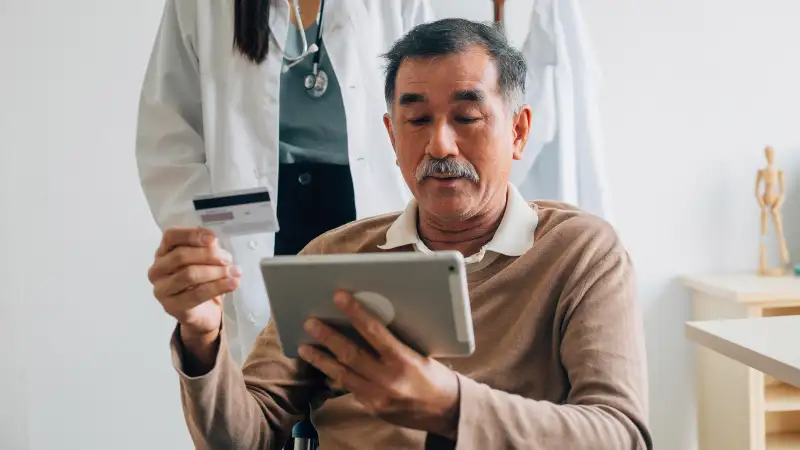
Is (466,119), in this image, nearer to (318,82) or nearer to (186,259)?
(186,259)

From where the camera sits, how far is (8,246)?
2.10 metres

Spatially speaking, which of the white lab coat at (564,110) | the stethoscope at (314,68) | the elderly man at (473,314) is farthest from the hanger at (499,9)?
the elderly man at (473,314)

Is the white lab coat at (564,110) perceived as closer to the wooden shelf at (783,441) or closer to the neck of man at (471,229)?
the neck of man at (471,229)

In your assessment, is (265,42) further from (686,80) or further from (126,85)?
(686,80)

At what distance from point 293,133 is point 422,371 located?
0.95m

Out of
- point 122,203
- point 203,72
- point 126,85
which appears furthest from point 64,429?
point 203,72

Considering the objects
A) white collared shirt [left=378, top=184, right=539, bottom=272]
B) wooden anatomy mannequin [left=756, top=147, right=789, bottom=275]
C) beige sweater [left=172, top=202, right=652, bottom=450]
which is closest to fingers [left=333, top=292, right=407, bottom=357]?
beige sweater [left=172, top=202, right=652, bottom=450]

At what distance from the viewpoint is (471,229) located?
44.8 inches

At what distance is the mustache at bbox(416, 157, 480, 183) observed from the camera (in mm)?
1052

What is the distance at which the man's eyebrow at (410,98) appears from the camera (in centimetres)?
107

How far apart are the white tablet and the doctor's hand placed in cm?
1

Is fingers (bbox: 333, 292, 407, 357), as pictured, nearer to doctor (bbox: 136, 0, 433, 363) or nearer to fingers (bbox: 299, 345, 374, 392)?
fingers (bbox: 299, 345, 374, 392)

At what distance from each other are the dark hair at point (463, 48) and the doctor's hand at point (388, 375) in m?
0.51

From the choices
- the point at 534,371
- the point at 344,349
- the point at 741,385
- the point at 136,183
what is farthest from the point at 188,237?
the point at 741,385
